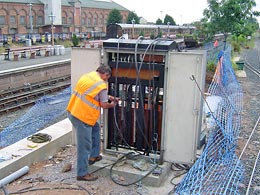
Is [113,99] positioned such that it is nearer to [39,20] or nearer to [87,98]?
[87,98]

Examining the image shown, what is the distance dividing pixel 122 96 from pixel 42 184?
1767 mm

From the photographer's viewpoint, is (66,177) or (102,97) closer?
(102,97)

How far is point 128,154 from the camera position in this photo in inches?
206

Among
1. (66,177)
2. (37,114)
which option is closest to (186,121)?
(66,177)

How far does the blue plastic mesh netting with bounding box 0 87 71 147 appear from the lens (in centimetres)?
830

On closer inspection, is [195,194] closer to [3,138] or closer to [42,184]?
[42,184]

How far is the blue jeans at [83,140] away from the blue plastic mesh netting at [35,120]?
356cm

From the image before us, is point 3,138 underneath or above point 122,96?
underneath

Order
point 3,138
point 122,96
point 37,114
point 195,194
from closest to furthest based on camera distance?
point 195,194
point 122,96
point 3,138
point 37,114

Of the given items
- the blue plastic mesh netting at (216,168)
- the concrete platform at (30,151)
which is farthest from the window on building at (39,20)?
the concrete platform at (30,151)

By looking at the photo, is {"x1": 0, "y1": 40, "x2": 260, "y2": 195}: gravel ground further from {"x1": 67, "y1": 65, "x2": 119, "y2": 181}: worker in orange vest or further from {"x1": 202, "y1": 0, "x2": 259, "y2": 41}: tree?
{"x1": 202, "y1": 0, "x2": 259, "y2": 41}: tree

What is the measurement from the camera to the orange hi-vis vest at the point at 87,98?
461 centimetres

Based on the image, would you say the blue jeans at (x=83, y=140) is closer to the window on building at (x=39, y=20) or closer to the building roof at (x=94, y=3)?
→ the building roof at (x=94, y=3)

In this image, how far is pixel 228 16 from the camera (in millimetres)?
18578
